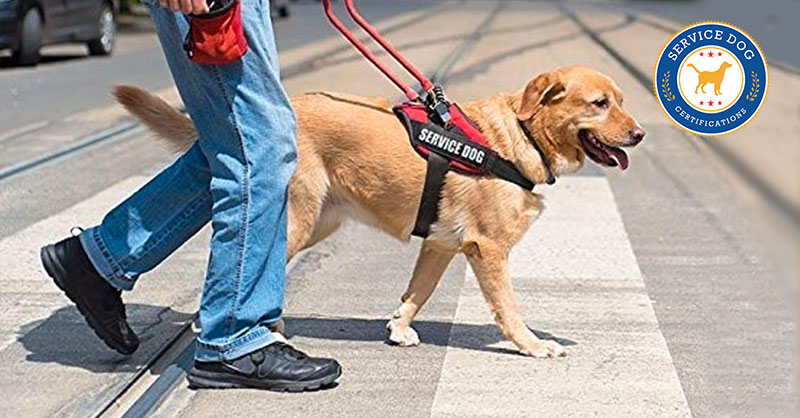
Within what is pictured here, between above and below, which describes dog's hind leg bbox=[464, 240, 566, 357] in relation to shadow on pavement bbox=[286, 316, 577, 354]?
above

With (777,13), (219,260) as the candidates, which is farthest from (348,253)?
(777,13)

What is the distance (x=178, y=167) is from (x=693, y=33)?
1.77 m

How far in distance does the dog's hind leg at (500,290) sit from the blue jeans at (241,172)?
744mm

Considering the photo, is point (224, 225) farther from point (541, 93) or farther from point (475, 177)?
point (541, 93)

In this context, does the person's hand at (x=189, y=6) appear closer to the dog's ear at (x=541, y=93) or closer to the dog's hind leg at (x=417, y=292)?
the dog's ear at (x=541, y=93)

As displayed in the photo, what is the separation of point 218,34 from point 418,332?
1721mm

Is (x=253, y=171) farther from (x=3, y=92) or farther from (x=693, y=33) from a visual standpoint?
(x=3, y=92)

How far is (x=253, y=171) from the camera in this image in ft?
14.3

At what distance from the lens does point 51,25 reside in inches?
727

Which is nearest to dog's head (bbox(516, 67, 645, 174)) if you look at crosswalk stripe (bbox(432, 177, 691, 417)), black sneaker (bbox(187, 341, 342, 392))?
crosswalk stripe (bbox(432, 177, 691, 417))

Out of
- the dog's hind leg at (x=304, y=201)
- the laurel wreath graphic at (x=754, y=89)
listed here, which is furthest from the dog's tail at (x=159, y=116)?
the laurel wreath graphic at (x=754, y=89)

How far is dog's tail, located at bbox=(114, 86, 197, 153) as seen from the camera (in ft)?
16.1

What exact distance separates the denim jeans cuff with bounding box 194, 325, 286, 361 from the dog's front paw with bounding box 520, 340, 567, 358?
0.99 metres

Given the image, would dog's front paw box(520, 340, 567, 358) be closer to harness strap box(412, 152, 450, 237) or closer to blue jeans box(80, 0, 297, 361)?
harness strap box(412, 152, 450, 237)
